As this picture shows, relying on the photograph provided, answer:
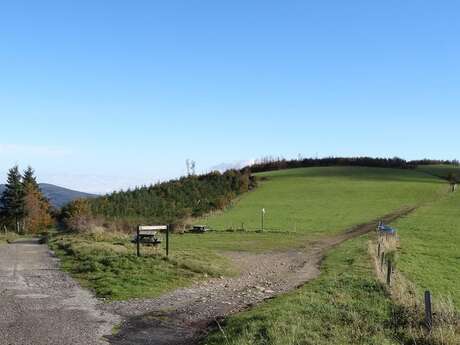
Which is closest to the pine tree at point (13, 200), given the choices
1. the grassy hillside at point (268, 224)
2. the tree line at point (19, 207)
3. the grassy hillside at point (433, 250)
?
the tree line at point (19, 207)

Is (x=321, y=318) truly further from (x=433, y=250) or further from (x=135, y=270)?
(x=433, y=250)

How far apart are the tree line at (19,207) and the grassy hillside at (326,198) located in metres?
38.3

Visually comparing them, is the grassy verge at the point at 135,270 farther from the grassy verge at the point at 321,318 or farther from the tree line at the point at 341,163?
the tree line at the point at 341,163

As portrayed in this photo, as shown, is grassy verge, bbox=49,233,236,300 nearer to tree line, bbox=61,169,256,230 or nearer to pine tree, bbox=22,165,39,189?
tree line, bbox=61,169,256,230

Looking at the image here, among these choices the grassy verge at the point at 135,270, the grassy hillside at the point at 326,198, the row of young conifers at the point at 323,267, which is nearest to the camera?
the row of young conifers at the point at 323,267

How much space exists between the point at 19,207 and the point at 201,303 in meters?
81.4

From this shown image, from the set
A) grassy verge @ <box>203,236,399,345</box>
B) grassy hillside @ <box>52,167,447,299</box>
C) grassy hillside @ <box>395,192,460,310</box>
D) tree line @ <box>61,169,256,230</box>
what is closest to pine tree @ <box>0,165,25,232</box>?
tree line @ <box>61,169,256,230</box>

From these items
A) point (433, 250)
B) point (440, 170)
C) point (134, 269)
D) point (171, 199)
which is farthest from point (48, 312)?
point (440, 170)

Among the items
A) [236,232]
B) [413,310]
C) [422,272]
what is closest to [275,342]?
[413,310]

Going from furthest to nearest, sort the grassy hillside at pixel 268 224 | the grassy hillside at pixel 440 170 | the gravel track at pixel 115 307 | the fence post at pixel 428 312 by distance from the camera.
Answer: the grassy hillside at pixel 440 170, the grassy hillside at pixel 268 224, the fence post at pixel 428 312, the gravel track at pixel 115 307

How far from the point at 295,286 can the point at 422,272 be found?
9.43 m

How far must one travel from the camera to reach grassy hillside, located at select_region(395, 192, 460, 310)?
2185 cm

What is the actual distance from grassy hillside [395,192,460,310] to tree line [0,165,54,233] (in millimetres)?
62547

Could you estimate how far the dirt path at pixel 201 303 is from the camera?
10.5 m
